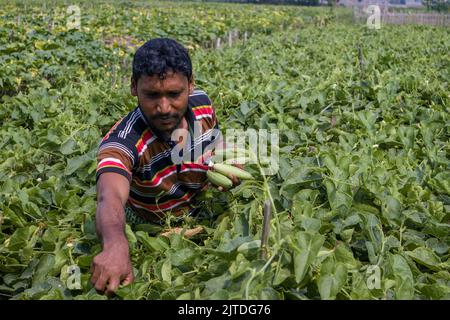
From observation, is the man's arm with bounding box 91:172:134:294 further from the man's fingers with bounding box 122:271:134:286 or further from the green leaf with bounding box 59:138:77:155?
the green leaf with bounding box 59:138:77:155

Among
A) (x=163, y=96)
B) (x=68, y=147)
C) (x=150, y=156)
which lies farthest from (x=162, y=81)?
(x=68, y=147)

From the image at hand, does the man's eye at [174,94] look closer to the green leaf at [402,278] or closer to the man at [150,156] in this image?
the man at [150,156]

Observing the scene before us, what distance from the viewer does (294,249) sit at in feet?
5.36

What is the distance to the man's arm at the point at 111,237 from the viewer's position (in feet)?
5.43

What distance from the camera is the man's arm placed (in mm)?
1654

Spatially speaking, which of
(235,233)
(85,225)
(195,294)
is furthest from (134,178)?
(195,294)

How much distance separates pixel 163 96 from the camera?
83.3 inches

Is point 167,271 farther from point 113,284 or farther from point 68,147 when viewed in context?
point 68,147

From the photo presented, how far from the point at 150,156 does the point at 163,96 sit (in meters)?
0.34

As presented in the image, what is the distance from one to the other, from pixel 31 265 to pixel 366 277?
1.39m

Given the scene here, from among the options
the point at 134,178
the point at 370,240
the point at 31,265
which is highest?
the point at 134,178

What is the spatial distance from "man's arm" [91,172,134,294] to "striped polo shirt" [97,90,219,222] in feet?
0.29

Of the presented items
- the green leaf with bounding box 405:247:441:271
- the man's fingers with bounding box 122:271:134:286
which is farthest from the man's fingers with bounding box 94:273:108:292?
the green leaf with bounding box 405:247:441:271
